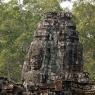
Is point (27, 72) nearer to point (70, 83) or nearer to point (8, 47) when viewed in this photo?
point (70, 83)

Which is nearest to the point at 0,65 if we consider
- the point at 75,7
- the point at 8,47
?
the point at 8,47

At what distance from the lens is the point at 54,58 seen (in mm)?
20328

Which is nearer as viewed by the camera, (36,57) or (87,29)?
(36,57)

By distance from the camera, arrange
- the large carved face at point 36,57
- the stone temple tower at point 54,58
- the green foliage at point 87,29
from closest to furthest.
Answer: the stone temple tower at point 54,58 < the large carved face at point 36,57 < the green foliage at point 87,29

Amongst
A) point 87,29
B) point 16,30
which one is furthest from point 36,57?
point 16,30

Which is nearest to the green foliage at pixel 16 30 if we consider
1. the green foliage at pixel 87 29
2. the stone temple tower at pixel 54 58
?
the green foliage at pixel 87 29

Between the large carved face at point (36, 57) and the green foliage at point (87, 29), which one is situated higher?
the green foliage at point (87, 29)

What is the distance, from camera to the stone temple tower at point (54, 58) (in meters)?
19.6

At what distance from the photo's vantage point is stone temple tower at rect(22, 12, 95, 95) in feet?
64.4

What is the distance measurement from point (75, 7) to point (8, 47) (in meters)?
7.25

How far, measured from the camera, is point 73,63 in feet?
66.6

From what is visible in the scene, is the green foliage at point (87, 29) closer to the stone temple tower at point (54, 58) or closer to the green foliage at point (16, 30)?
the green foliage at point (16, 30)

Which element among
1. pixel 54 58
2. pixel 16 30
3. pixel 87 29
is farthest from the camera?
pixel 16 30

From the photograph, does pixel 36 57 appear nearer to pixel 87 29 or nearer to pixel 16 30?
pixel 87 29
